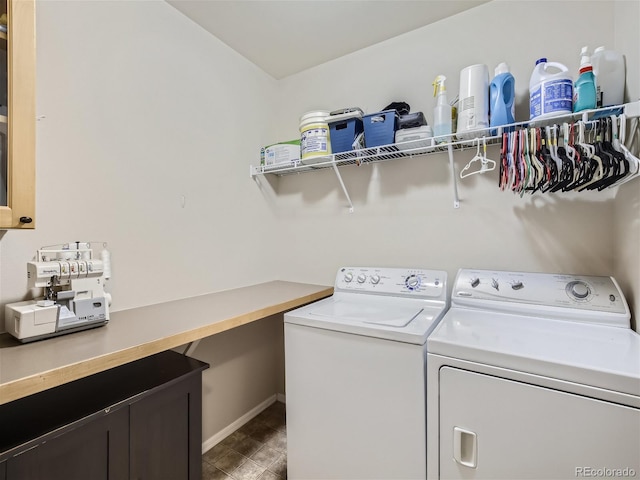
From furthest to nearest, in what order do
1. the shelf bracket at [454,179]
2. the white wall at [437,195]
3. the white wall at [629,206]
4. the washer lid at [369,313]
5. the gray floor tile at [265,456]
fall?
1. the gray floor tile at [265,456]
2. the shelf bracket at [454,179]
3. the white wall at [437,195]
4. the washer lid at [369,313]
5. the white wall at [629,206]

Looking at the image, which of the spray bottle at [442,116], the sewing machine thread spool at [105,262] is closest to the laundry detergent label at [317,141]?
the spray bottle at [442,116]

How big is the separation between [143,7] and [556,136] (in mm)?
2108

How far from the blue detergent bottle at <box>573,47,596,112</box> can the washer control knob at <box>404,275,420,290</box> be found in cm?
105

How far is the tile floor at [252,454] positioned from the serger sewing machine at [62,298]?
1.14m

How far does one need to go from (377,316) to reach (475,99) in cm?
114

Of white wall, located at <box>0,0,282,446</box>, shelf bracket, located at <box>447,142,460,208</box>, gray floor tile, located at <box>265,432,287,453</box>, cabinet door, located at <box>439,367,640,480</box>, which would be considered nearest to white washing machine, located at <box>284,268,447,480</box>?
cabinet door, located at <box>439,367,640,480</box>

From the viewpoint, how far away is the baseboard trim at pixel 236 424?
1910mm

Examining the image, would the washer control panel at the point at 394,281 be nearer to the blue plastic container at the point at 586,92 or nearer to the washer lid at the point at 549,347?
the washer lid at the point at 549,347

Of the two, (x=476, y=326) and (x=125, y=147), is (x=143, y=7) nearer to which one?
(x=125, y=147)

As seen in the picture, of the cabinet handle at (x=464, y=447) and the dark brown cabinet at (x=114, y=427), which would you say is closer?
the dark brown cabinet at (x=114, y=427)

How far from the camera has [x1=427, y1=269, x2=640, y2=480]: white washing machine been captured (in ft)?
2.94

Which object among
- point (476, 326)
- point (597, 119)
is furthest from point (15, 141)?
point (597, 119)

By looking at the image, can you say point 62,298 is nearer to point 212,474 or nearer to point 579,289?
point 212,474

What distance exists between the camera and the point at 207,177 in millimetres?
1929
